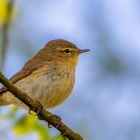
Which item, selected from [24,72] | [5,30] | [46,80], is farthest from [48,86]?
[5,30]

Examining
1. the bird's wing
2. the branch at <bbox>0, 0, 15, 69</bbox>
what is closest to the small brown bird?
the bird's wing

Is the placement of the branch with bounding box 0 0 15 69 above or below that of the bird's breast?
above

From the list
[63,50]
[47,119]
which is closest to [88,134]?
[63,50]

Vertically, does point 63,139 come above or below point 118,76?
above

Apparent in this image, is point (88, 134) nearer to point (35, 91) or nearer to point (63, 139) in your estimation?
point (35, 91)

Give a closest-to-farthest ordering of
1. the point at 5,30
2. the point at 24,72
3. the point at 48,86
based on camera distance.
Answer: the point at 5,30, the point at 48,86, the point at 24,72

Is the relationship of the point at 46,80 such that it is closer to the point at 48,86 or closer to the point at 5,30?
the point at 48,86

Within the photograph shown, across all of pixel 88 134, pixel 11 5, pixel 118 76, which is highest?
pixel 11 5

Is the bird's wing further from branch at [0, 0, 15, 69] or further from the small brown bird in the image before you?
branch at [0, 0, 15, 69]
